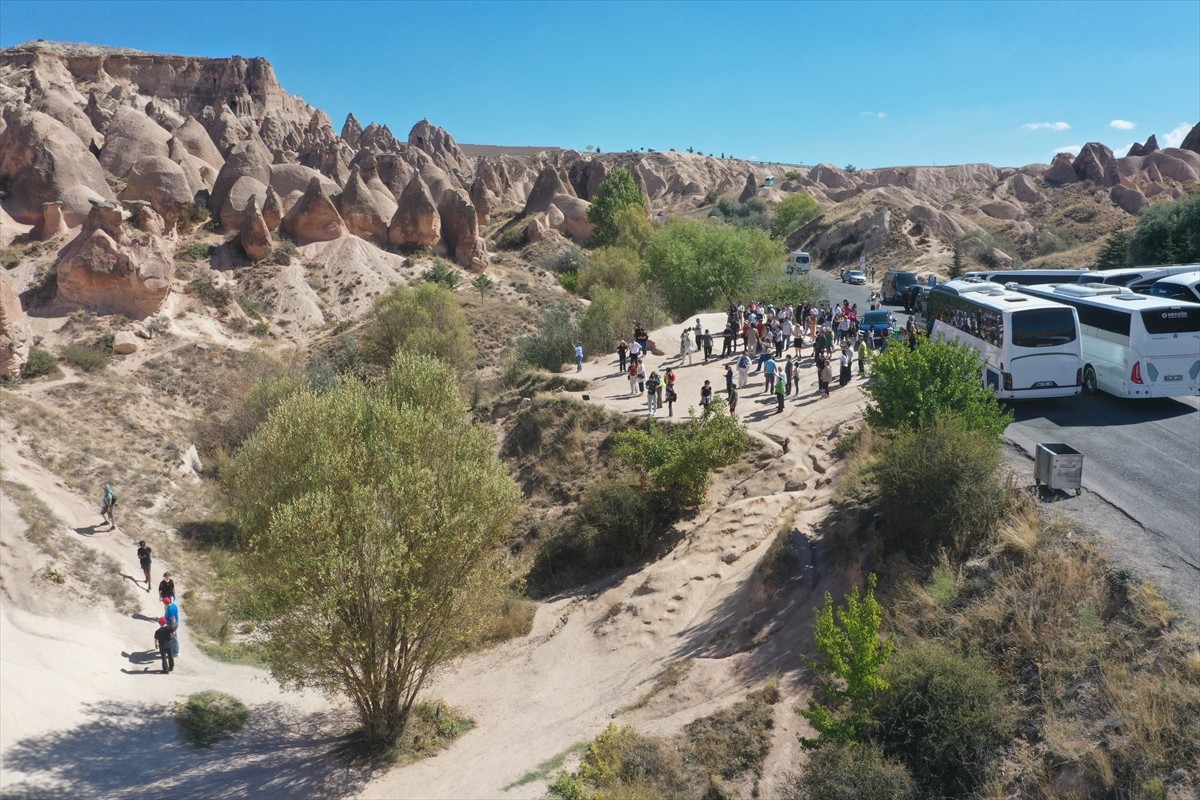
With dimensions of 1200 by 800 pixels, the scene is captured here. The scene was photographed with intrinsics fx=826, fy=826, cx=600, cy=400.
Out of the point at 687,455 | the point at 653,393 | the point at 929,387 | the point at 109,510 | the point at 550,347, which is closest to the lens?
the point at 929,387

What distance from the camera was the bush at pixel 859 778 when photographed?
9836mm

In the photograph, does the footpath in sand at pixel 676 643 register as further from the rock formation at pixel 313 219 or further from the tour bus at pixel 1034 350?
the rock formation at pixel 313 219

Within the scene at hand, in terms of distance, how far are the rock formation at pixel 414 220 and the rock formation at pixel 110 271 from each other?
1785 centimetres

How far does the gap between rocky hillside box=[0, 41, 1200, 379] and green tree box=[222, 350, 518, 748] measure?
22209 mm

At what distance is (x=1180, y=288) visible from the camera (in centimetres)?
2467

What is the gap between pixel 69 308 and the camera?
37.2 meters

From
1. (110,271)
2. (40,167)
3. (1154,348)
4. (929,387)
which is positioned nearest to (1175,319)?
(1154,348)

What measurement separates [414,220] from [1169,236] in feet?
145

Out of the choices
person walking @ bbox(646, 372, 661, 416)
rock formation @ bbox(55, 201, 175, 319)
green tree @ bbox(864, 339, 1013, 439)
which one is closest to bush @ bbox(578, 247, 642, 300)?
person walking @ bbox(646, 372, 661, 416)

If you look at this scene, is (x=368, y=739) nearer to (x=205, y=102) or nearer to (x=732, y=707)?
(x=732, y=707)

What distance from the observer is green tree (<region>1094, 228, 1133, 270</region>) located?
4897cm

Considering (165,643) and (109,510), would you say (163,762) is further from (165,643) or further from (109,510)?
(109,510)

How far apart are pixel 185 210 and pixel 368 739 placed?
139 feet

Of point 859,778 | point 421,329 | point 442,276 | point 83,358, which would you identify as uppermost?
point 442,276
